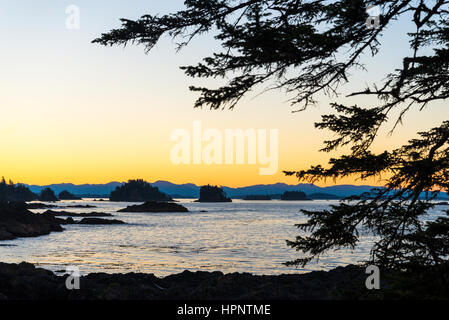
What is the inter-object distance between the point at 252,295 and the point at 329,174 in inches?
117

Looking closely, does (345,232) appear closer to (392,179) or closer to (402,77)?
(392,179)

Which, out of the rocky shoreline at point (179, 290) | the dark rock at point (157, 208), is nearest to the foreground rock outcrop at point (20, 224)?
the rocky shoreline at point (179, 290)

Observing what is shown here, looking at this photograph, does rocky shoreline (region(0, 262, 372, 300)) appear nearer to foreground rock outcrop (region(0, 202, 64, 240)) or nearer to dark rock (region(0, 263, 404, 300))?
dark rock (region(0, 263, 404, 300))

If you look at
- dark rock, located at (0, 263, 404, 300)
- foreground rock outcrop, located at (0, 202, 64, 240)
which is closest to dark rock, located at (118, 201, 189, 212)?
foreground rock outcrop, located at (0, 202, 64, 240)

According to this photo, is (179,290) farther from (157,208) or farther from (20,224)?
(157,208)

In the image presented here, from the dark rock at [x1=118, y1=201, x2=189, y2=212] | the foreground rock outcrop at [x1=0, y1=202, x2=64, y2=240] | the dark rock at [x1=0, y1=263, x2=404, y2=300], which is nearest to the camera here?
the dark rock at [x1=0, y1=263, x2=404, y2=300]

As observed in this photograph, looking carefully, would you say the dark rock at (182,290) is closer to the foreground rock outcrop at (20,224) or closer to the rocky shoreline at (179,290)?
the rocky shoreline at (179,290)

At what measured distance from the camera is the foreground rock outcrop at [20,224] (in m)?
42.5

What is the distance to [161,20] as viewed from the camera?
8.50 meters

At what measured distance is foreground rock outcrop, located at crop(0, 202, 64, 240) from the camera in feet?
140

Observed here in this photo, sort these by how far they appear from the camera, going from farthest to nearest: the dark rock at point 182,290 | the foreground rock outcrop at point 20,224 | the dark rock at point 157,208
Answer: the dark rock at point 157,208, the foreground rock outcrop at point 20,224, the dark rock at point 182,290

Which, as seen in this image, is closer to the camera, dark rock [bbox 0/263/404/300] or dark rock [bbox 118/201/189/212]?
dark rock [bbox 0/263/404/300]

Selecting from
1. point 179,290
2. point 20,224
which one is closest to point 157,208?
point 20,224

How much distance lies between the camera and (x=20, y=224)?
44438 mm
